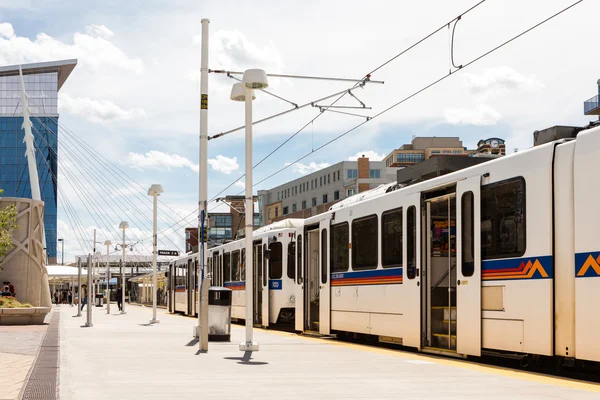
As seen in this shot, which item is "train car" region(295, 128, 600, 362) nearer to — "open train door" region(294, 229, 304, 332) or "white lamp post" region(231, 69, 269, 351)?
"white lamp post" region(231, 69, 269, 351)

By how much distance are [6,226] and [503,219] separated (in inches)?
994

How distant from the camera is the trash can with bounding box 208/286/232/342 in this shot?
62.0 ft

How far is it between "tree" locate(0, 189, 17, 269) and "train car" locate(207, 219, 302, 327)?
8.19 metres

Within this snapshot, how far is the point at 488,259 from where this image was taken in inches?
497

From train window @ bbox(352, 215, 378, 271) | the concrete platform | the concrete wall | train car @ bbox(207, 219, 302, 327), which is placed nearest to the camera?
the concrete platform

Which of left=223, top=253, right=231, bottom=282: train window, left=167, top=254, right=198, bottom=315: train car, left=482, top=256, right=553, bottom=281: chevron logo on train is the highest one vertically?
left=482, top=256, right=553, bottom=281: chevron logo on train

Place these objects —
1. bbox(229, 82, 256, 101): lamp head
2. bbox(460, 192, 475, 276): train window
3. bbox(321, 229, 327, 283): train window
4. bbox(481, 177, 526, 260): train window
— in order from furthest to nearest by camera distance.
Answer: bbox(321, 229, 327, 283): train window < bbox(229, 82, 256, 101): lamp head < bbox(460, 192, 475, 276): train window < bbox(481, 177, 526, 260): train window

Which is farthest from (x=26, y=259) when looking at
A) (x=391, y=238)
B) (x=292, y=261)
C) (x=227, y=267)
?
(x=391, y=238)

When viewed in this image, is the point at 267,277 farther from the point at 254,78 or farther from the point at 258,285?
the point at 254,78

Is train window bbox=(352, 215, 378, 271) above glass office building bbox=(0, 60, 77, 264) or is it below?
below

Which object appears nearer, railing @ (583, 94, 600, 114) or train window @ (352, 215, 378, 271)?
train window @ (352, 215, 378, 271)

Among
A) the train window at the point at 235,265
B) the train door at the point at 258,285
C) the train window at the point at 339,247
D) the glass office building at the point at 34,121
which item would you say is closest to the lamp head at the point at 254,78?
the train window at the point at 339,247

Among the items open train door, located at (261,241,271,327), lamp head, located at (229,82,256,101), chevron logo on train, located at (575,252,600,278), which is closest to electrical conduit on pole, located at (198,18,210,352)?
lamp head, located at (229,82,256,101)

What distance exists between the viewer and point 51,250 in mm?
144375
